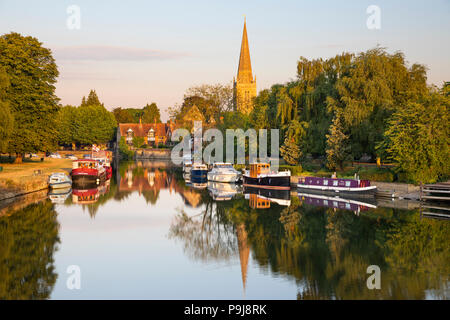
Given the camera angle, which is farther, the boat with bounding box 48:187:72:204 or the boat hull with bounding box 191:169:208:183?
the boat hull with bounding box 191:169:208:183

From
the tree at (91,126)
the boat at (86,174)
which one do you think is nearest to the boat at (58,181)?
the boat at (86,174)

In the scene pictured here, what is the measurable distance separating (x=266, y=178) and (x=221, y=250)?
2624 cm

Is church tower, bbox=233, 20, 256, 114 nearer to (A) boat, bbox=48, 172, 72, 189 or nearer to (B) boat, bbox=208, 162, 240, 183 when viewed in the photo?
(B) boat, bbox=208, 162, 240, 183

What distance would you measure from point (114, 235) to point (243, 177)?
28531 mm

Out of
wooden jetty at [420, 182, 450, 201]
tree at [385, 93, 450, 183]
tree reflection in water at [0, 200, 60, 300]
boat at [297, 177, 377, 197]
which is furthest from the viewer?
boat at [297, 177, 377, 197]

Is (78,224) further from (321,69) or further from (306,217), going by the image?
(321,69)

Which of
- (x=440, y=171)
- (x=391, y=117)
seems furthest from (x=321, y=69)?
(x=440, y=171)

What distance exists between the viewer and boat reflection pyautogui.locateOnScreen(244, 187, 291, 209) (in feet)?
130

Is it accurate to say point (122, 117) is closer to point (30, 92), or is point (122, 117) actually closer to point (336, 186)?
point (30, 92)

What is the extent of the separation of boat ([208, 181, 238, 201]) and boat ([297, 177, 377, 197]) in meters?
7.17

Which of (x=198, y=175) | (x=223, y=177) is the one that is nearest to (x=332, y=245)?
(x=223, y=177)

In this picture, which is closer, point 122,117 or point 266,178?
point 266,178

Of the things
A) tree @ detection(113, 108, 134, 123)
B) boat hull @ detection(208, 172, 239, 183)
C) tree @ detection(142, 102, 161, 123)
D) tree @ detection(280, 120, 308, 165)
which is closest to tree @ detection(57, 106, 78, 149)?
tree @ detection(113, 108, 134, 123)

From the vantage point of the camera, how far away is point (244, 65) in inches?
5817
